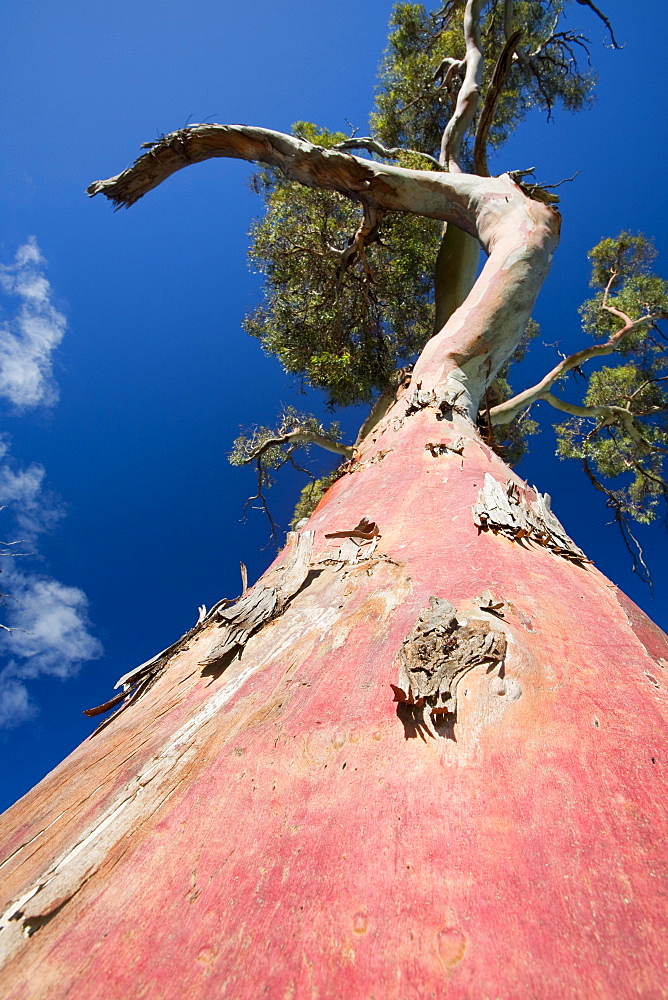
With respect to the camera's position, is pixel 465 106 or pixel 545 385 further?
pixel 465 106

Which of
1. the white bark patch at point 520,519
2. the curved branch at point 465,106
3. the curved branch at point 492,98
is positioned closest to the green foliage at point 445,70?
the curved branch at point 465,106

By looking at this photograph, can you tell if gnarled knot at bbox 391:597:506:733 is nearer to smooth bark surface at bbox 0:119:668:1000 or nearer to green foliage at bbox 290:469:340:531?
smooth bark surface at bbox 0:119:668:1000

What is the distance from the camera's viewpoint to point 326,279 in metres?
7.45

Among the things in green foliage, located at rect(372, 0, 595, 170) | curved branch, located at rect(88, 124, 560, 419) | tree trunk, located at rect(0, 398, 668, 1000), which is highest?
green foliage, located at rect(372, 0, 595, 170)

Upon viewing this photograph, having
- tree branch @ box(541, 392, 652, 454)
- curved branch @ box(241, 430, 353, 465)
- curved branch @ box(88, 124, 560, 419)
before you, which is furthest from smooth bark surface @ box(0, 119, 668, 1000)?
tree branch @ box(541, 392, 652, 454)

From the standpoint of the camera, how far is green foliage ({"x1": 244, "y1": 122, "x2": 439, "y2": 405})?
7215 mm

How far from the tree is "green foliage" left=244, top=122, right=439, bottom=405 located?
5.82 m

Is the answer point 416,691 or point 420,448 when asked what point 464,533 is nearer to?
point 416,691

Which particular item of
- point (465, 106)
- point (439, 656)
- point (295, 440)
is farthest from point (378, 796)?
point (465, 106)

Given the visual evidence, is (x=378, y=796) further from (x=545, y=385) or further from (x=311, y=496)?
(x=311, y=496)

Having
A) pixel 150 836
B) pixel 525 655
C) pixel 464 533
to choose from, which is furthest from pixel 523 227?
pixel 150 836

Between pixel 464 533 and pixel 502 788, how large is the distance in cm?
105

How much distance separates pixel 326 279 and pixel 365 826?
774 centimetres

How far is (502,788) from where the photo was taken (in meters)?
0.85
